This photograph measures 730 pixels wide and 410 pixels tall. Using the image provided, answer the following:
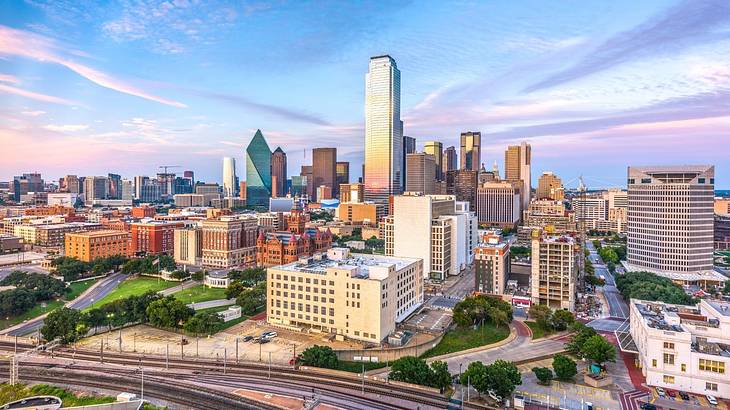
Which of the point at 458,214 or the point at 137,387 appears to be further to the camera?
the point at 458,214

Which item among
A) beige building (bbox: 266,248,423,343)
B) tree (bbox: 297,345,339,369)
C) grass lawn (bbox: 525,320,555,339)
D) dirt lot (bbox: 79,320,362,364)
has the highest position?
beige building (bbox: 266,248,423,343)

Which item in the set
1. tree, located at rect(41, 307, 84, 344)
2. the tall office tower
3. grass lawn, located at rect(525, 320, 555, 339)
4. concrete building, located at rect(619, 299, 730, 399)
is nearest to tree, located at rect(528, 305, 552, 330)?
grass lawn, located at rect(525, 320, 555, 339)

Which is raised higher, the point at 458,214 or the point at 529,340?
the point at 458,214

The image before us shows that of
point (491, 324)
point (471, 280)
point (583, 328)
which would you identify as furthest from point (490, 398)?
point (471, 280)

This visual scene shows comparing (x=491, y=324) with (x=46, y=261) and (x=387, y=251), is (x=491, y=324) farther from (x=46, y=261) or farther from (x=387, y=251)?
(x=46, y=261)

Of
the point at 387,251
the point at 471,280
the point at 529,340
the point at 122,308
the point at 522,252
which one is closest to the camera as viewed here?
the point at 529,340

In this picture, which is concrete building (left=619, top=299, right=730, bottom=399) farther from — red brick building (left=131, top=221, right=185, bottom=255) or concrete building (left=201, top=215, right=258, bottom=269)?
red brick building (left=131, top=221, right=185, bottom=255)

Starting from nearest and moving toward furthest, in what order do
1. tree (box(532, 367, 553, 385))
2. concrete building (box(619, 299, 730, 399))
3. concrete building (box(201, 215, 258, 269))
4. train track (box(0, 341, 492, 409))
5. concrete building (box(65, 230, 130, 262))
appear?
train track (box(0, 341, 492, 409)), concrete building (box(619, 299, 730, 399)), tree (box(532, 367, 553, 385)), concrete building (box(65, 230, 130, 262)), concrete building (box(201, 215, 258, 269))

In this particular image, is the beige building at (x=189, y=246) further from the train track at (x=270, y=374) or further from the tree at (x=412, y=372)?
the tree at (x=412, y=372)
